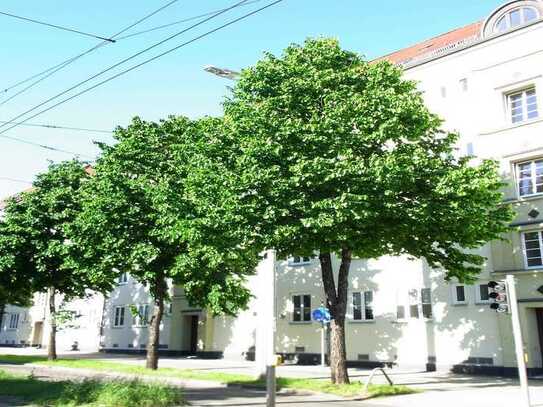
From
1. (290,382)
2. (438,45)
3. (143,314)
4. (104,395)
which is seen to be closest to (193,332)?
(143,314)

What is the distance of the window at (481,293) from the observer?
78.8 ft

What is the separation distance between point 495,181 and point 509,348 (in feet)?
31.0

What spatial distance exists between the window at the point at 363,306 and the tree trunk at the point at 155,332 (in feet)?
32.8

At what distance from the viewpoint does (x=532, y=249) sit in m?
22.8

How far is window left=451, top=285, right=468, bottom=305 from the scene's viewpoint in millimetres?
24844

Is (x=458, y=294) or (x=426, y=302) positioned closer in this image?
(x=458, y=294)

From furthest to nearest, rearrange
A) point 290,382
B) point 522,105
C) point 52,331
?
point 52,331 → point 522,105 → point 290,382

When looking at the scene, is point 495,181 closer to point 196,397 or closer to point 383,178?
point 383,178

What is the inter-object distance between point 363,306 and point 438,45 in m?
15.4

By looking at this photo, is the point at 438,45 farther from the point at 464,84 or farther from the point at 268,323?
the point at 268,323

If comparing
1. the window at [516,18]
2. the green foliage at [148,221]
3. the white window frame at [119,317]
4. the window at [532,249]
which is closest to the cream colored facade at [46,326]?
the white window frame at [119,317]

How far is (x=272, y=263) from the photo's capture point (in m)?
7.64

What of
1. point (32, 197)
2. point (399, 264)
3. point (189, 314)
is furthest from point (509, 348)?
point (32, 197)

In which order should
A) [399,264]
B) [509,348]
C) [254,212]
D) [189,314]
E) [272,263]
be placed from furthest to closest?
[189,314] → [399,264] → [509,348] → [254,212] → [272,263]
